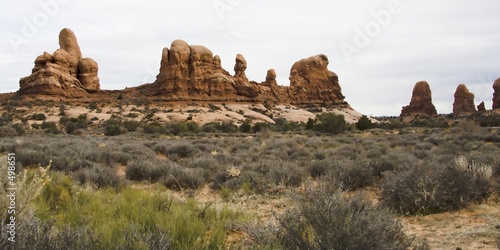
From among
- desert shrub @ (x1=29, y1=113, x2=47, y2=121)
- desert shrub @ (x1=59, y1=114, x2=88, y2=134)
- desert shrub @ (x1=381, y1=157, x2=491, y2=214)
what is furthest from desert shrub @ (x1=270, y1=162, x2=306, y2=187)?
desert shrub @ (x1=29, y1=113, x2=47, y2=121)


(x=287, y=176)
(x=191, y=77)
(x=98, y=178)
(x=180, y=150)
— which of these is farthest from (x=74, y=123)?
(x=287, y=176)

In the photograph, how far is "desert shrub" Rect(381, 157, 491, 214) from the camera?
5.93m

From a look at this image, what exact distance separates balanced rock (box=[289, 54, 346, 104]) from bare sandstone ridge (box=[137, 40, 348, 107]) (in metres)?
0.22

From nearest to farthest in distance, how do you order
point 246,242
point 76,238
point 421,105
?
point 76,238 → point 246,242 → point 421,105

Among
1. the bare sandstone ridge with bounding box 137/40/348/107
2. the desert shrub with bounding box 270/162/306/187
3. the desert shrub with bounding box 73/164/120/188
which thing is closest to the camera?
the desert shrub with bounding box 73/164/120/188

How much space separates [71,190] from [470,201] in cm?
653

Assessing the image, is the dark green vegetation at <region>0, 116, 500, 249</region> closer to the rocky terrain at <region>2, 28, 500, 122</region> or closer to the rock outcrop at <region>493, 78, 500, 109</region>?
the rocky terrain at <region>2, 28, 500, 122</region>

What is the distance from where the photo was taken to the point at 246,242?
3645 mm

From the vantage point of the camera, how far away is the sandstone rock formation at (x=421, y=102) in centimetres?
8731

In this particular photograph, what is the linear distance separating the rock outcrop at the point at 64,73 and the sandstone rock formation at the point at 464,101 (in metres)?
84.6

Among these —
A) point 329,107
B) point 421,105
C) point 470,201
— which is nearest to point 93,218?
point 470,201

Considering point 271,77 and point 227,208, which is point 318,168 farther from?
point 271,77

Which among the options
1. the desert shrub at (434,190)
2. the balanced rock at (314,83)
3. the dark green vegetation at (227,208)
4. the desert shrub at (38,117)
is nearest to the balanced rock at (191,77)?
the balanced rock at (314,83)

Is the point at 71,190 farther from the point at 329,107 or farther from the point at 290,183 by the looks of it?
the point at 329,107
